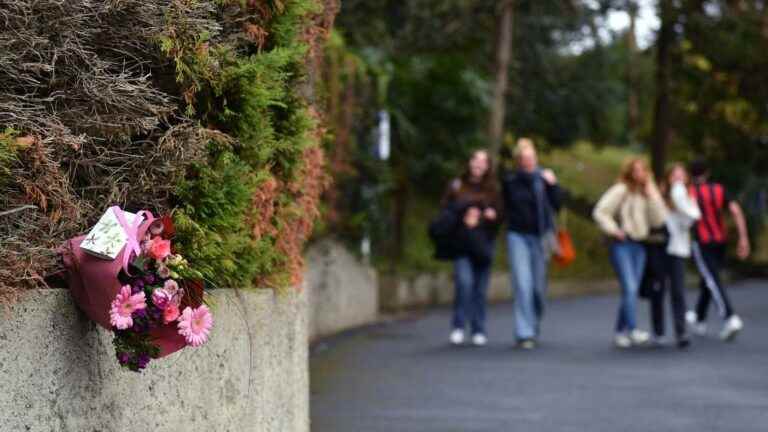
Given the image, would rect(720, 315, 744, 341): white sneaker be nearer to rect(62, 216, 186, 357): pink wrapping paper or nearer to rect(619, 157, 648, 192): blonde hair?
rect(619, 157, 648, 192): blonde hair

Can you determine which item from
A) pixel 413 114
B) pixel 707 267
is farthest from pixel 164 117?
pixel 413 114

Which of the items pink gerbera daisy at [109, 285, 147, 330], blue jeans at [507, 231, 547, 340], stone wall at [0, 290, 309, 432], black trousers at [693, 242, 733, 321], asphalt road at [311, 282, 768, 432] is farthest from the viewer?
black trousers at [693, 242, 733, 321]

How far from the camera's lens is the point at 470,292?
14695 millimetres

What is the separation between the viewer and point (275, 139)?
659 centimetres

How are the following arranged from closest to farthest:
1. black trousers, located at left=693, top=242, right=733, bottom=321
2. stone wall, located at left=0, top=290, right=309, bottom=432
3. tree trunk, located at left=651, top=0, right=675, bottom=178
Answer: stone wall, located at left=0, top=290, right=309, bottom=432, black trousers, located at left=693, top=242, right=733, bottom=321, tree trunk, located at left=651, top=0, right=675, bottom=178

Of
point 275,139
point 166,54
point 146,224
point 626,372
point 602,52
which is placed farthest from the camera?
point 602,52

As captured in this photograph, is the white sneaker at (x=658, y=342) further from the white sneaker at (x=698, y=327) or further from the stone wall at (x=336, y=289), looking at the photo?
the stone wall at (x=336, y=289)

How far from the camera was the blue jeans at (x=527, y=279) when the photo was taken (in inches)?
563

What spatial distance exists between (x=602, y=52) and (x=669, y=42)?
1.74 metres

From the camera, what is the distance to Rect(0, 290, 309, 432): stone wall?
4.80 m

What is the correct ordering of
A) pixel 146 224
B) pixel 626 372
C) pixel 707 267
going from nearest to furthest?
pixel 146 224, pixel 626 372, pixel 707 267

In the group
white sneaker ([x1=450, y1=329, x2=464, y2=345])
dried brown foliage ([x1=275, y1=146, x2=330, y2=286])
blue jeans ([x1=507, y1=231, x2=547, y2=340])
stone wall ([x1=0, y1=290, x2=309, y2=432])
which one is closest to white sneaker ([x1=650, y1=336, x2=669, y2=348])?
blue jeans ([x1=507, y1=231, x2=547, y2=340])

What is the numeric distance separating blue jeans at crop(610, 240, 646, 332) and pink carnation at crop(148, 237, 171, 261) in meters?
9.61

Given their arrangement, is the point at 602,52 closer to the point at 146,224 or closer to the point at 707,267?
the point at 707,267
